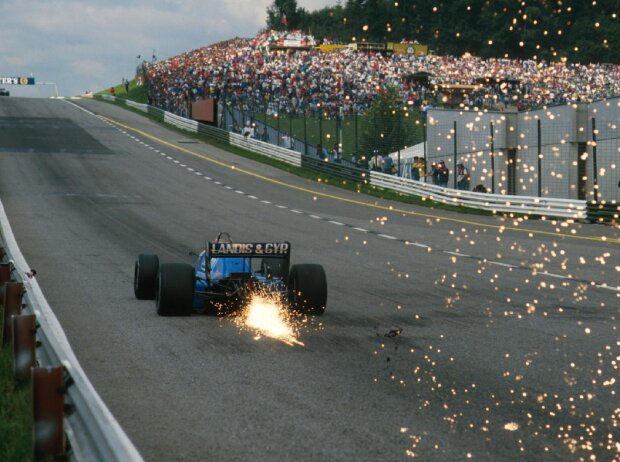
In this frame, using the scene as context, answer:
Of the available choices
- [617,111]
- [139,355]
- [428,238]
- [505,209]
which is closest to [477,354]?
[139,355]

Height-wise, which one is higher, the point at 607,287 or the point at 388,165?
the point at 607,287

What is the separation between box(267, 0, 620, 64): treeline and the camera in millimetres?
112812

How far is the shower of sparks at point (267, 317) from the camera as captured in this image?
1069 centimetres

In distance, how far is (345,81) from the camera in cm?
6719

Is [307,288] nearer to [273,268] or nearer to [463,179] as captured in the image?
[273,268]

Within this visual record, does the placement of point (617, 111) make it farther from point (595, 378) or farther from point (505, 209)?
point (595, 378)

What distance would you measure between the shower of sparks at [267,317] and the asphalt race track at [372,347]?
236 mm

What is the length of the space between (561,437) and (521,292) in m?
8.26

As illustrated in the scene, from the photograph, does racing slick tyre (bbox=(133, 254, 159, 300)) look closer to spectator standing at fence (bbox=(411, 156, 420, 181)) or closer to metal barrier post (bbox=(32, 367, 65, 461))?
metal barrier post (bbox=(32, 367, 65, 461))

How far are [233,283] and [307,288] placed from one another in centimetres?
81

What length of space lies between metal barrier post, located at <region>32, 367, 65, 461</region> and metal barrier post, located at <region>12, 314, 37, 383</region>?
1700 millimetres

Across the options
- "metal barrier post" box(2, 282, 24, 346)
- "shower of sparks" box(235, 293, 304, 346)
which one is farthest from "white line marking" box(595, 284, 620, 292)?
"metal barrier post" box(2, 282, 24, 346)

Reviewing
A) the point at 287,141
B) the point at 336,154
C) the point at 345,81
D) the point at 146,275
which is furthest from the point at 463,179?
the point at 345,81

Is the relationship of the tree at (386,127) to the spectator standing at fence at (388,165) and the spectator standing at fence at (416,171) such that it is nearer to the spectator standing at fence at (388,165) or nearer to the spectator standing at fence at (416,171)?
the spectator standing at fence at (388,165)
